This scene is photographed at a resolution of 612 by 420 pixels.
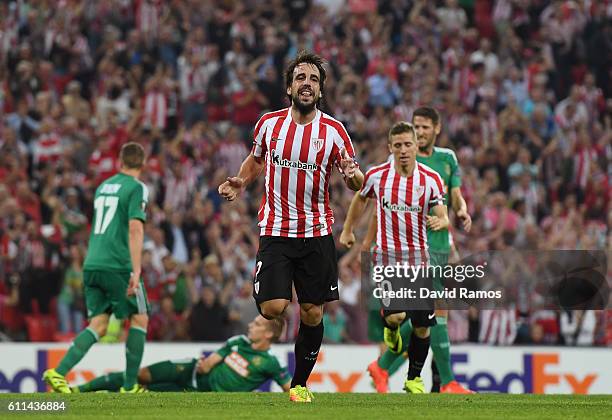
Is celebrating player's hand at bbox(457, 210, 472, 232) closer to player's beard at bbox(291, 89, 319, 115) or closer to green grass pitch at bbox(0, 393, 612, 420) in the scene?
green grass pitch at bbox(0, 393, 612, 420)

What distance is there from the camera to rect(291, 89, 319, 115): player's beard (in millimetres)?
8703

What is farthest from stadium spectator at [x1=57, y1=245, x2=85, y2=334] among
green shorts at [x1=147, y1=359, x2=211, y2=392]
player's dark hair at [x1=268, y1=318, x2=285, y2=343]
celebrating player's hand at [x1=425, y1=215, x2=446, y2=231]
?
celebrating player's hand at [x1=425, y1=215, x2=446, y2=231]

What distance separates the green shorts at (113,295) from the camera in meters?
11.1

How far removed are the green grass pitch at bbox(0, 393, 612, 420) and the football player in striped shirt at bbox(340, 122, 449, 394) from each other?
69cm

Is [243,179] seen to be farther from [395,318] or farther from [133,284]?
[133,284]

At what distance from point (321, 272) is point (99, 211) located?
322 centimetres

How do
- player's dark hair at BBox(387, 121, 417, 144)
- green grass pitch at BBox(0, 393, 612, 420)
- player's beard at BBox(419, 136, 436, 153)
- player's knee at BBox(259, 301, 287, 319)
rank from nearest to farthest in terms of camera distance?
green grass pitch at BBox(0, 393, 612, 420)
player's knee at BBox(259, 301, 287, 319)
player's dark hair at BBox(387, 121, 417, 144)
player's beard at BBox(419, 136, 436, 153)

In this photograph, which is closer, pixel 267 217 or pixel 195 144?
pixel 267 217

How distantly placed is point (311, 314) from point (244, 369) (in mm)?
3652

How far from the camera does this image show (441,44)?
22.0 metres

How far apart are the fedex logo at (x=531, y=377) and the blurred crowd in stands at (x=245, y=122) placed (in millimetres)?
622

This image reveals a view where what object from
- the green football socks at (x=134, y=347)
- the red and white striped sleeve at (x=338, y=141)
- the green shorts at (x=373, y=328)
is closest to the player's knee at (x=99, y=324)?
the green football socks at (x=134, y=347)

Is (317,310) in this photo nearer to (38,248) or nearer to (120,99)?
(38,248)

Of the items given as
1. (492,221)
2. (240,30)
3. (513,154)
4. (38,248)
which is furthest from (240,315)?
(240,30)
